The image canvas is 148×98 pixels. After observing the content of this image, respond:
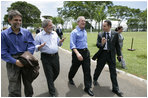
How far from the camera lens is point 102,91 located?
3.57m

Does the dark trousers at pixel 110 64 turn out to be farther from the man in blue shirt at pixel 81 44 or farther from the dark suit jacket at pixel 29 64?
the dark suit jacket at pixel 29 64

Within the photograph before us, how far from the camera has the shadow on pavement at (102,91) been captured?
11.1 ft

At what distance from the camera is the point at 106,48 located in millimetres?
3604

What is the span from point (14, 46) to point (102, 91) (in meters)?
2.48

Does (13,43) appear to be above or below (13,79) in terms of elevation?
above

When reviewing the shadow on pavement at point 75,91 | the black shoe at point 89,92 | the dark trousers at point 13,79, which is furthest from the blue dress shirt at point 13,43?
the black shoe at point 89,92

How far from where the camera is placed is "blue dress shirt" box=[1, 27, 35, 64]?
7.46 feet

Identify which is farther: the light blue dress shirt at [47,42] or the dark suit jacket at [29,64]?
the light blue dress shirt at [47,42]

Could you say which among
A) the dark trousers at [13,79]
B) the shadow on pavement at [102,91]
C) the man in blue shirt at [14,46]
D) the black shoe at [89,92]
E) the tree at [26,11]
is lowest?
the shadow on pavement at [102,91]

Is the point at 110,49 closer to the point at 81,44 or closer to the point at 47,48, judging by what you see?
the point at 81,44

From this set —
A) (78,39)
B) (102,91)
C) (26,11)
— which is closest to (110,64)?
(102,91)

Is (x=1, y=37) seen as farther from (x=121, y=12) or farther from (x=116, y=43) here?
(x=121, y=12)

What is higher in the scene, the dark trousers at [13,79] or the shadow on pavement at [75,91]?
the dark trousers at [13,79]

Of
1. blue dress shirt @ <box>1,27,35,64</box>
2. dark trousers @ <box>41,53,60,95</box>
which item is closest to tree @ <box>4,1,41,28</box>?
dark trousers @ <box>41,53,60,95</box>
